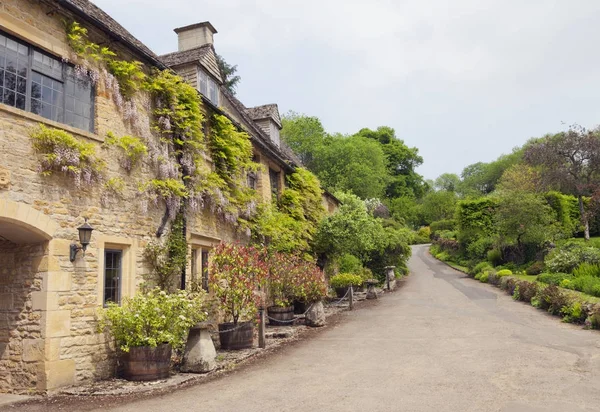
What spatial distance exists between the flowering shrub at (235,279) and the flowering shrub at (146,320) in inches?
82.7

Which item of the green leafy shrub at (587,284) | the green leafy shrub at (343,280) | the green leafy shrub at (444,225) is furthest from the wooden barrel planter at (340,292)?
the green leafy shrub at (444,225)

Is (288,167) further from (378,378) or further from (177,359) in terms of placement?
(378,378)

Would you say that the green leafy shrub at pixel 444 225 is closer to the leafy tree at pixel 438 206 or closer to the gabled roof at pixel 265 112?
the leafy tree at pixel 438 206

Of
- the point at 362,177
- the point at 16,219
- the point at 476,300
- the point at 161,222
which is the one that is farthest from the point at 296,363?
the point at 362,177

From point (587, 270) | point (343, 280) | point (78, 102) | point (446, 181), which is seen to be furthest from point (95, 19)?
point (446, 181)

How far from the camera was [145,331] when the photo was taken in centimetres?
896

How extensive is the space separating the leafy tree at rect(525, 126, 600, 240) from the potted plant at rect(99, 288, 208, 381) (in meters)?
28.8

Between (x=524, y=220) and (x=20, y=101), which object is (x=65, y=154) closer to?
(x=20, y=101)

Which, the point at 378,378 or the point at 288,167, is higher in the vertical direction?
the point at 288,167

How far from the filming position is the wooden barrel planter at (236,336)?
11789 millimetres

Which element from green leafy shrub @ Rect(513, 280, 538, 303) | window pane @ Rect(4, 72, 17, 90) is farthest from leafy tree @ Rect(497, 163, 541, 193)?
window pane @ Rect(4, 72, 17, 90)

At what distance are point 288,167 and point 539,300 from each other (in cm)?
1098

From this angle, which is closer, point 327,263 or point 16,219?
point 16,219

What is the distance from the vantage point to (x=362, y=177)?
4738 centimetres
